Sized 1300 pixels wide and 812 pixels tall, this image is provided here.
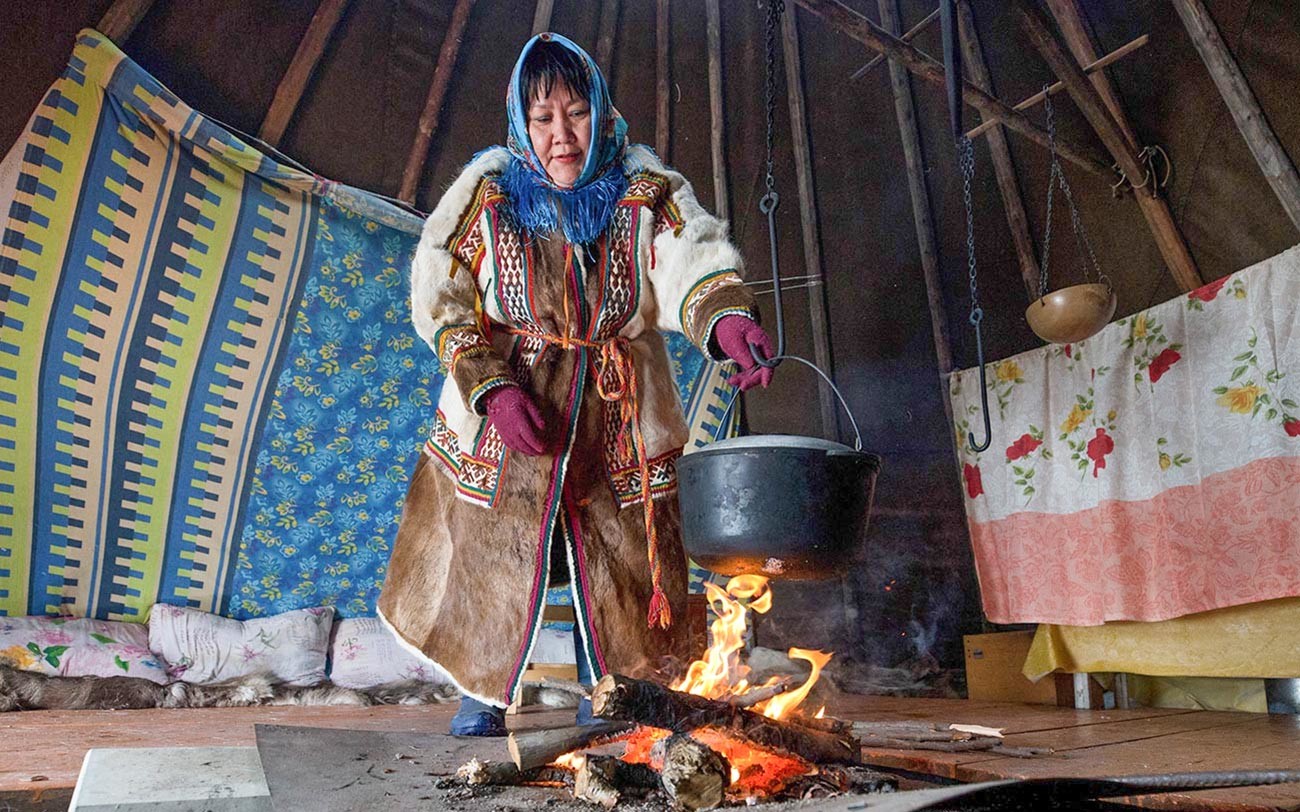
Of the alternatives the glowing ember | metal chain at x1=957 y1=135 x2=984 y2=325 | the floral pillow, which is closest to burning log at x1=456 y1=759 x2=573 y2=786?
the glowing ember

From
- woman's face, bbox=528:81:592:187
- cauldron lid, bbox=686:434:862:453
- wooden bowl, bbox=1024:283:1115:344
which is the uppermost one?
woman's face, bbox=528:81:592:187

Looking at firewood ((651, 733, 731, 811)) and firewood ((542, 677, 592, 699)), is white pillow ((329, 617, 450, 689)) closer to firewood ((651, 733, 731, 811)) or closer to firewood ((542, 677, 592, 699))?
firewood ((542, 677, 592, 699))

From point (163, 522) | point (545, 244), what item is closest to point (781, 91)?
point (545, 244)

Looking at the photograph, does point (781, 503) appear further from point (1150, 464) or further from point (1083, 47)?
point (1083, 47)

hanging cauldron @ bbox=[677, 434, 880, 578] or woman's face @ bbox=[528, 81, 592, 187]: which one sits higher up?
woman's face @ bbox=[528, 81, 592, 187]

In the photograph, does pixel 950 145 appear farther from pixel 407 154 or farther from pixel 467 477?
pixel 467 477

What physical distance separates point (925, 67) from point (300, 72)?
197 centimetres

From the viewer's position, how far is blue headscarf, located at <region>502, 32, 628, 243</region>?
179 cm

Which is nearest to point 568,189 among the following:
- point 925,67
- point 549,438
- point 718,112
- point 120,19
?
point 549,438

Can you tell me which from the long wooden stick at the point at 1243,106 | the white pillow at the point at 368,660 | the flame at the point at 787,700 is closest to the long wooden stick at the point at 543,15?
the long wooden stick at the point at 1243,106

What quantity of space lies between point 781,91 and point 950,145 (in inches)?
32.4

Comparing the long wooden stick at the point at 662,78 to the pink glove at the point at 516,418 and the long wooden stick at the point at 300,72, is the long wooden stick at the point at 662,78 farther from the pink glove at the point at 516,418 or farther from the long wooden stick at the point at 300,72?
the pink glove at the point at 516,418

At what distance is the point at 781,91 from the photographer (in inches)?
146

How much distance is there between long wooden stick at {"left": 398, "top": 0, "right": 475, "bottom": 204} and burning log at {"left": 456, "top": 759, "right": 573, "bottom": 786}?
2.27m
